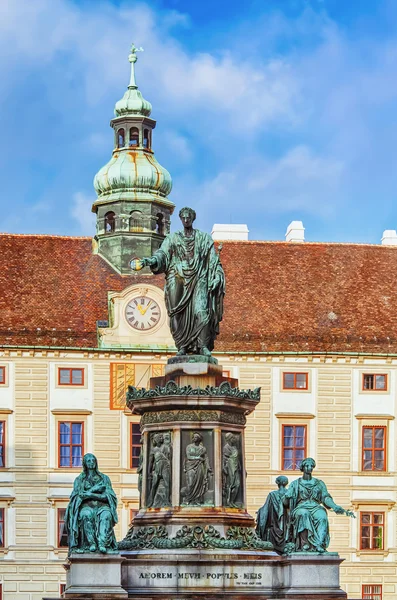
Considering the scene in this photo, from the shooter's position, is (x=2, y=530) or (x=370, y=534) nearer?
(x=2, y=530)

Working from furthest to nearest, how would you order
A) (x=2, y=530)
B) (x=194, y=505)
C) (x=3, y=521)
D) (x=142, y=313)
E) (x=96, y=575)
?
(x=142, y=313) → (x=3, y=521) → (x=2, y=530) → (x=194, y=505) → (x=96, y=575)

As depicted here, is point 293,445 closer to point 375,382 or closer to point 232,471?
point 375,382

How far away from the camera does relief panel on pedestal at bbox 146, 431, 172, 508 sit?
1264 inches

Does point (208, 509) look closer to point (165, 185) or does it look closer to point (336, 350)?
point (336, 350)

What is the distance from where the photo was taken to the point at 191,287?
109 feet

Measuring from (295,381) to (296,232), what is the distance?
10159mm

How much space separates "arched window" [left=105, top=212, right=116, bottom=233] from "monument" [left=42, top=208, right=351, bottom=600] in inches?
1670

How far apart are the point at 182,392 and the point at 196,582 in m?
3.21

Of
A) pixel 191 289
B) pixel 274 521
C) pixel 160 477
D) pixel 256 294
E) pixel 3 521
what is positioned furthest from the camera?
pixel 256 294

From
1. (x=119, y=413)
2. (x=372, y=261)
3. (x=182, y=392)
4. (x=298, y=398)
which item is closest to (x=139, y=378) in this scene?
(x=119, y=413)

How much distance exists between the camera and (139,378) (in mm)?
69625

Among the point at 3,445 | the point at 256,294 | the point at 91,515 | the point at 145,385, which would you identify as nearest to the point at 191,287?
the point at 91,515

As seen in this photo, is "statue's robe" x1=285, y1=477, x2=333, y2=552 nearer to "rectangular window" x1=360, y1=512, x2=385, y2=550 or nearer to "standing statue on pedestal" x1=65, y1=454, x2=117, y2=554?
"standing statue on pedestal" x1=65, y1=454, x2=117, y2=554

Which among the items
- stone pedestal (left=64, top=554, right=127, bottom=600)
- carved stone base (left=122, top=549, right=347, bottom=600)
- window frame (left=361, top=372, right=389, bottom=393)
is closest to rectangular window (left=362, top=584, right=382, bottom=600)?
window frame (left=361, top=372, right=389, bottom=393)
